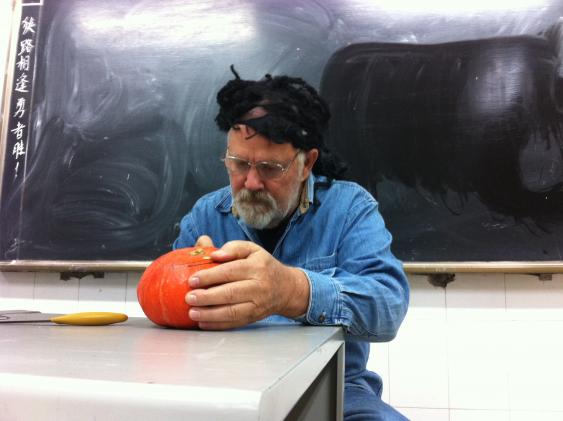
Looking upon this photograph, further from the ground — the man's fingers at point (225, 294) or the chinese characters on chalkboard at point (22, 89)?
the chinese characters on chalkboard at point (22, 89)

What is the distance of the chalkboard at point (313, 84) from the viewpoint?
143 cm

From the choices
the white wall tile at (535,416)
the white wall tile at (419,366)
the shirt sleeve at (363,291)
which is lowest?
the white wall tile at (535,416)

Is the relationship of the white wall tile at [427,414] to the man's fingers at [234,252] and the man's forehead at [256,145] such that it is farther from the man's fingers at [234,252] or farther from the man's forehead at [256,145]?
the man's fingers at [234,252]

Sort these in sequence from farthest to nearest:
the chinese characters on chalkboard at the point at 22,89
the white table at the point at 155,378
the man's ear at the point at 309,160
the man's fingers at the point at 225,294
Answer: the chinese characters on chalkboard at the point at 22,89 < the man's ear at the point at 309,160 < the man's fingers at the point at 225,294 < the white table at the point at 155,378

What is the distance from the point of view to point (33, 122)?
1787 millimetres

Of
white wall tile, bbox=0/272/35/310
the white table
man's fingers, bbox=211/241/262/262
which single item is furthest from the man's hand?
white wall tile, bbox=0/272/35/310

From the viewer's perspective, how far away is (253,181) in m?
1.06

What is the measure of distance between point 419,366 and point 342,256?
673mm

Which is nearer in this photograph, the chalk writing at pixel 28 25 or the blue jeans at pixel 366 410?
the blue jeans at pixel 366 410

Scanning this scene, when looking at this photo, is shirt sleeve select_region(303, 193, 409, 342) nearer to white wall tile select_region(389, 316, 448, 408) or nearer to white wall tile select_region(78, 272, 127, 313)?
white wall tile select_region(389, 316, 448, 408)

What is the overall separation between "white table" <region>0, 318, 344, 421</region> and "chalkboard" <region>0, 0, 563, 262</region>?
1122 millimetres

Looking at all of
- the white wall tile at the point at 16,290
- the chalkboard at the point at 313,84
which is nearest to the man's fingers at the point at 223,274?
the chalkboard at the point at 313,84

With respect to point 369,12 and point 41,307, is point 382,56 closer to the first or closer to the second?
point 369,12

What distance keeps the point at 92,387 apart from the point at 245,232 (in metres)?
0.91
